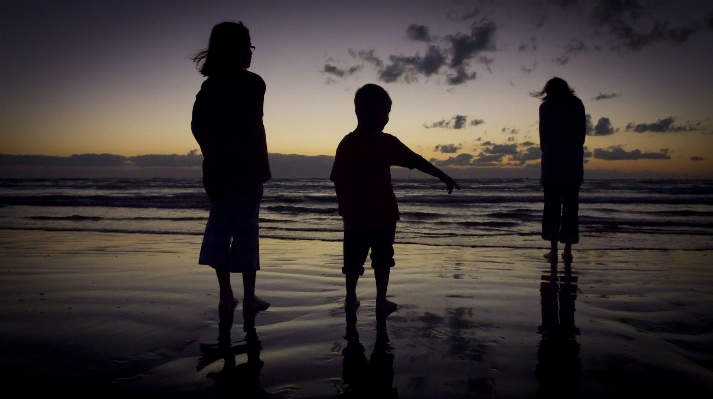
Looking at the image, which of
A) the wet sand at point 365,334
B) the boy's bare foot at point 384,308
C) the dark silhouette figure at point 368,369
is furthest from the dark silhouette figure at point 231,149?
the dark silhouette figure at point 368,369

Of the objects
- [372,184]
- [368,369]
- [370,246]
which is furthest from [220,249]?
[368,369]

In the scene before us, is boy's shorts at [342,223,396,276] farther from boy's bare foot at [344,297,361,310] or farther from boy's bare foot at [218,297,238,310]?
boy's bare foot at [218,297,238,310]

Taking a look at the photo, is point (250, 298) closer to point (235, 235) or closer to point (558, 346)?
point (235, 235)

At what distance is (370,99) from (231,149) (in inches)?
38.7

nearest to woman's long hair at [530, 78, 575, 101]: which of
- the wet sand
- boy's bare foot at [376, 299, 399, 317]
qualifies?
the wet sand

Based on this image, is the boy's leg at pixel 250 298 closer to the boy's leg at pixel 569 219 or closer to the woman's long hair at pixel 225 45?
the woman's long hair at pixel 225 45

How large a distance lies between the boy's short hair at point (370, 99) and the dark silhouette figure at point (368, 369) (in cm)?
146

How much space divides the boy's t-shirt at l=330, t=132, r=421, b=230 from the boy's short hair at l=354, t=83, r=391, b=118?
16 centimetres

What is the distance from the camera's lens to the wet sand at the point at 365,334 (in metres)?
1.91

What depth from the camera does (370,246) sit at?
323 centimetres

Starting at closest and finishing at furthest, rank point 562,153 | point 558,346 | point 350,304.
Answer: point 558,346
point 350,304
point 562,153

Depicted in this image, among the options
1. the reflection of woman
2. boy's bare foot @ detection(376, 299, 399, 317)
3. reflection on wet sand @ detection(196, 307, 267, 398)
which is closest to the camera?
reflection on wet sand @ detection(196, 307, 267, 398)

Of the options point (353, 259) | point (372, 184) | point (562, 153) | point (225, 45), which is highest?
point (225, 45)

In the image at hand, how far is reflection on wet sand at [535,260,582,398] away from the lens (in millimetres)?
1892
